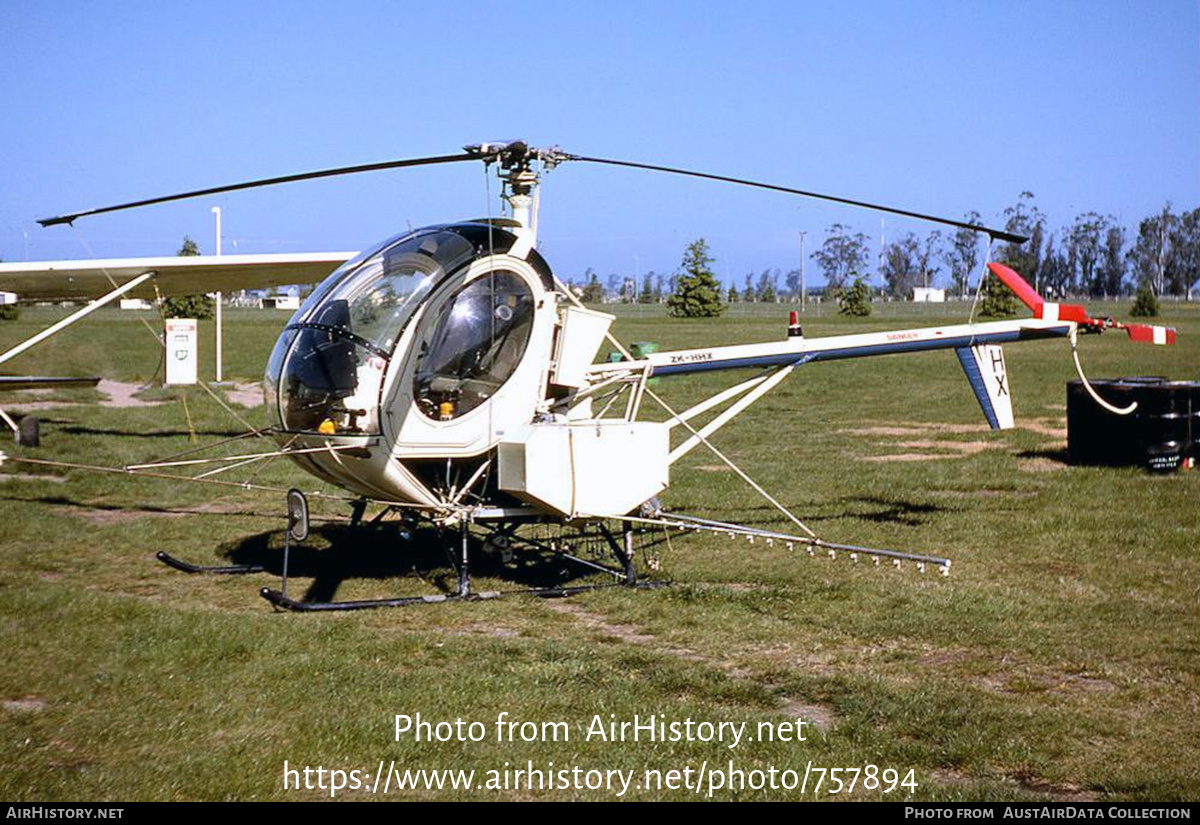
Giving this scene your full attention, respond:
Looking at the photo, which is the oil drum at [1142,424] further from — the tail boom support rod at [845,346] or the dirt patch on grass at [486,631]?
the dirt patch on grass at [486,631]

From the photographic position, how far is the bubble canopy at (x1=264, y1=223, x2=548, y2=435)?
7.85 metres

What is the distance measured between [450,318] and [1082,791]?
4.76 meters

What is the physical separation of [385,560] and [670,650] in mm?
3451

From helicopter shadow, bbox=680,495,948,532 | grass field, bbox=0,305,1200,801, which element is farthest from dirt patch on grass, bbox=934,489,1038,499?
helicopter shadow, bbox=680,495,948,532

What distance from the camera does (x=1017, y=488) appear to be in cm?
1278

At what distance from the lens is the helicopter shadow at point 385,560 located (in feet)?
29.7

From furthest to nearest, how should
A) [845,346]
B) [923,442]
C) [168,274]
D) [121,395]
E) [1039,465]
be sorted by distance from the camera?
[121,395] → [923,442] → [1039,465] → [168,274] → [845,346]

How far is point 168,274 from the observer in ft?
43.3

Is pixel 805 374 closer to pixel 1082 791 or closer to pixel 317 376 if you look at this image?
pixel 317 376

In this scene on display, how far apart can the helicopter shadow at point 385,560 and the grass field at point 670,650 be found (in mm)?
52

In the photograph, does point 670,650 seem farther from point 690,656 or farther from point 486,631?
point 486,631

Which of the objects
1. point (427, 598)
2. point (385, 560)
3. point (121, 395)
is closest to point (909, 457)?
point (385, 560)

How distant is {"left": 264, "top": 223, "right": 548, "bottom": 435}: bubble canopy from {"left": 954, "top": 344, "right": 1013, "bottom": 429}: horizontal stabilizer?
4.03 meters

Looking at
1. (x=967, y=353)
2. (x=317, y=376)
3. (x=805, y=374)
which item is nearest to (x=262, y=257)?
(x=317, y=376)
